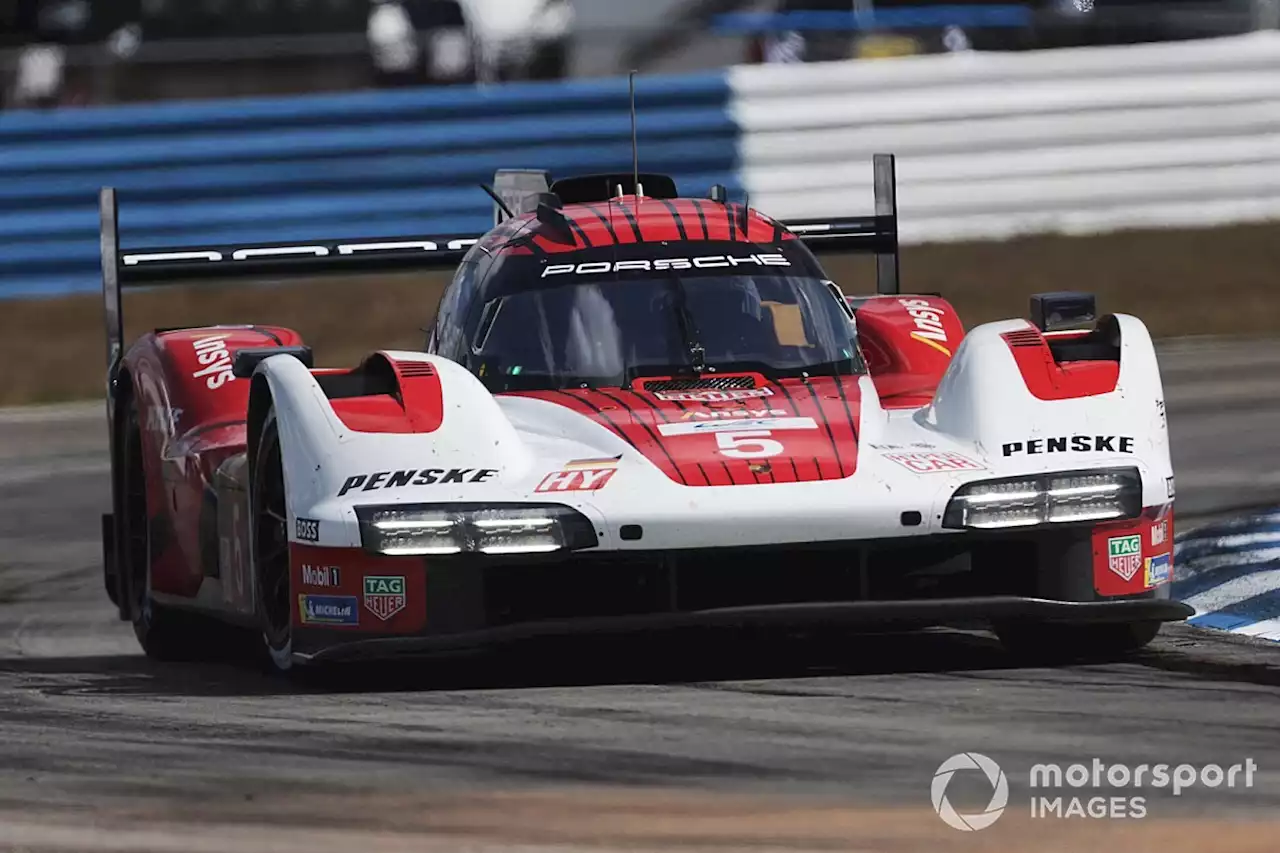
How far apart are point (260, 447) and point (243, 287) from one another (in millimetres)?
10682

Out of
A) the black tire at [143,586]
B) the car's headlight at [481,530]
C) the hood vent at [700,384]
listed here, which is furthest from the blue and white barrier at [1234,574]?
the black tire at [143,586]

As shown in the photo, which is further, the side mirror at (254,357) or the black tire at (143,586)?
the black tire at (143,586)

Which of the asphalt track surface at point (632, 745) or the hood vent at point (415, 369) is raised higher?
the hood vent at point (415, 369)

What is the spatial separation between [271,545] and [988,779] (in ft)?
8.33

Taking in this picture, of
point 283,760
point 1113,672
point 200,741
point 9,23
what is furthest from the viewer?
point 9,23

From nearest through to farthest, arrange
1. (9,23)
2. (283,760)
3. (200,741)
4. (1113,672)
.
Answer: (283,760) → (200,741) → (1113,672) → (9,23)

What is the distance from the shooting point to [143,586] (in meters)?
8.11

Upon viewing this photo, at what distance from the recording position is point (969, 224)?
16.9 metres

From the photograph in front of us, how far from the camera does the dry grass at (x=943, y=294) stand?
1566cm

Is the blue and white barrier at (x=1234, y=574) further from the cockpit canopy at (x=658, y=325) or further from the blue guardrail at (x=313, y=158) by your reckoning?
the blue guardrail at (x=313, y=158)

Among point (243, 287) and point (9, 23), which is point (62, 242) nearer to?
point (243, 287)

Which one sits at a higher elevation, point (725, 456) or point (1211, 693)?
point (725, 456)

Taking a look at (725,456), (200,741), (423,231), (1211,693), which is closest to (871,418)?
(725,456)

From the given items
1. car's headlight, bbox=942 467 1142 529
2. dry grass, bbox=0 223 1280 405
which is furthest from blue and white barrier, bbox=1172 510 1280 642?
dry grass, bbox=0 223 1280 405
